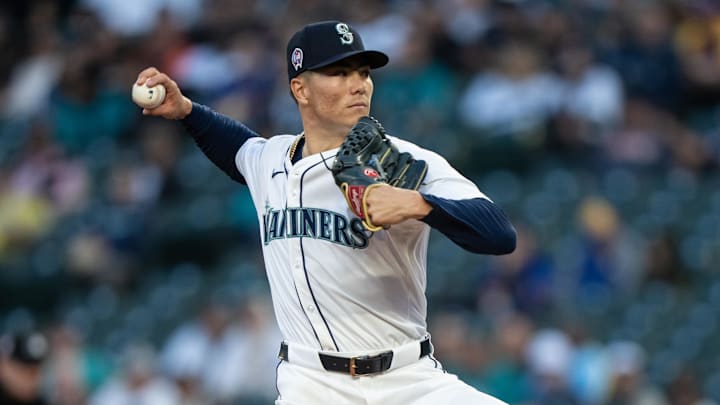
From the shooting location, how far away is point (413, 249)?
4828 mm

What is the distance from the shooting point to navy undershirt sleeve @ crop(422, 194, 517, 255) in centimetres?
432

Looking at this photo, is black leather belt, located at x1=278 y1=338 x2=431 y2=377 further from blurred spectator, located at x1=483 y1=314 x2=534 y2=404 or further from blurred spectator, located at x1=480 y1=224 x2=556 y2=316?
blurred spectator, located at x1=480 y1=224 x2=556 y2=316

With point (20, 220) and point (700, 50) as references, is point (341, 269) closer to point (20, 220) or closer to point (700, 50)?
point (700, 50)

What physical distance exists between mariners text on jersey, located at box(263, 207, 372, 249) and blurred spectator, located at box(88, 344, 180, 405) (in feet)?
16.1

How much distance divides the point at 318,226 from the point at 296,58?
616 millimetres

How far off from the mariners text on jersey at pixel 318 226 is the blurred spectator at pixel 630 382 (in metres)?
4.21

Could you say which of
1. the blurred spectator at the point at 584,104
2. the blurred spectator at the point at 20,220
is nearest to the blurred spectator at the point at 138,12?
the blurred spectator at the point at 20,220

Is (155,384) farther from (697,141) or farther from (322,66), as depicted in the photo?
(322,66)

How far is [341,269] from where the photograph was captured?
15.7ft

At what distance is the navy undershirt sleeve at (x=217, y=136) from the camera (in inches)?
213

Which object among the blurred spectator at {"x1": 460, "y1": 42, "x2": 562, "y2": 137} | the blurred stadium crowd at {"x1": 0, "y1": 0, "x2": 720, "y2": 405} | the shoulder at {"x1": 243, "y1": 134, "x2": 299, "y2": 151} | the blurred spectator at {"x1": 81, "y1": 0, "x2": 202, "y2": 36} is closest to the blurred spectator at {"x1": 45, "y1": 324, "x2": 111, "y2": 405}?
the blurred stadium crowd at {"x1": 0, "y1": 0, "x2": 720, "y2": 405}

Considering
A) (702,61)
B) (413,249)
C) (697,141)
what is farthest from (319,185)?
(702,61)

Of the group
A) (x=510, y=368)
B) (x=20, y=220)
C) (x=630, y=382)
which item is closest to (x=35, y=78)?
(x=20, y=220)

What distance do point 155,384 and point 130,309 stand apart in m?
1.69
